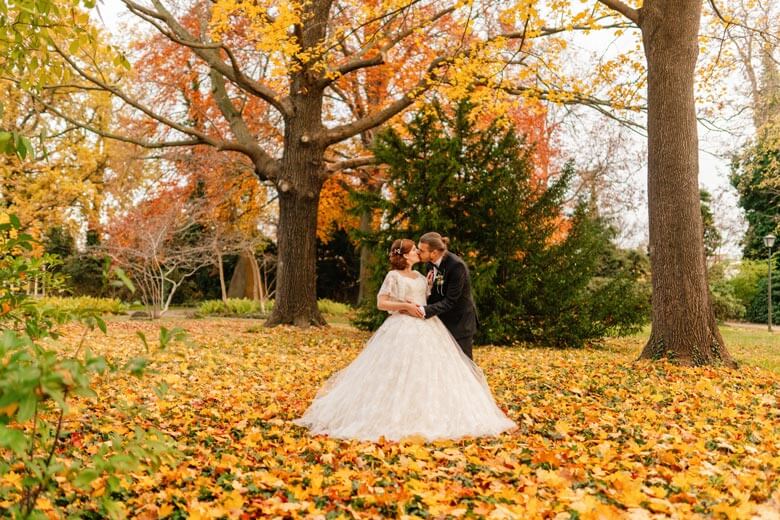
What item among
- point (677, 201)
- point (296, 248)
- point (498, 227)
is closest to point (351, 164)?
point (296, 248)

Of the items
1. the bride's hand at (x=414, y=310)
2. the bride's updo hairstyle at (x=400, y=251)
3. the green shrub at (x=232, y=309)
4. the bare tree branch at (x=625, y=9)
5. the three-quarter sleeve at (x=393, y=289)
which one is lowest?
the green shrub at (x=232, y=309)

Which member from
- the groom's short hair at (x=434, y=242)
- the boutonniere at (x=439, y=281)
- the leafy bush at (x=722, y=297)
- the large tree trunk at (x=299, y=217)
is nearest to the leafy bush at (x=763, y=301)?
the leafy bush at (x=722, y=297)

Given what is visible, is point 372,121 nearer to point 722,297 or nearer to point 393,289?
point 393,289

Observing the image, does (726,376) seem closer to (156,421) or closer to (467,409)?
(467,409)

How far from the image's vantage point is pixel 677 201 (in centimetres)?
914

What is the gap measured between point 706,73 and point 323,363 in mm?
10109

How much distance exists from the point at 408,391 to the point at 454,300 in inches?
42.5

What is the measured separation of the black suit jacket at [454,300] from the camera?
6.39m

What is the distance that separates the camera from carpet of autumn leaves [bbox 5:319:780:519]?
12.4 feet

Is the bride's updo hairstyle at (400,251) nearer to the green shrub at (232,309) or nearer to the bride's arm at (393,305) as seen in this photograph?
the bride's arm at (393,305)

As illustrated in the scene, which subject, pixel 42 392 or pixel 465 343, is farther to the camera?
pixel 465 343

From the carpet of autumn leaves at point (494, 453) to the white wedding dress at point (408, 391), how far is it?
216mm

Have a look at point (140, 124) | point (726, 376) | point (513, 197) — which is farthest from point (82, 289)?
point (726, 376)

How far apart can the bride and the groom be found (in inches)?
5.8
